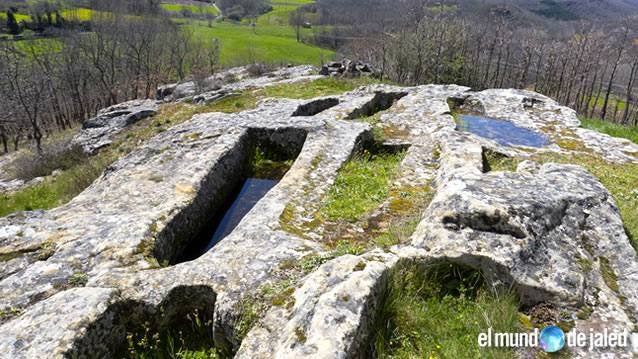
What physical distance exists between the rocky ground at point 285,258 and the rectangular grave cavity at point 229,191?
9 centimetres

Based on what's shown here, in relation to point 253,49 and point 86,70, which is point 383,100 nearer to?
point 86,70

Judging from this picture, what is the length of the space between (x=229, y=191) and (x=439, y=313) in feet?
23.9

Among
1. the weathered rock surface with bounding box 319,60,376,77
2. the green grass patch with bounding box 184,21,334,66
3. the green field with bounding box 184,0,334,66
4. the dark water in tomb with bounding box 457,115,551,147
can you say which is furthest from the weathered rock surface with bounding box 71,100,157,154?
the green grass patch with bounding box 184,21,334,66

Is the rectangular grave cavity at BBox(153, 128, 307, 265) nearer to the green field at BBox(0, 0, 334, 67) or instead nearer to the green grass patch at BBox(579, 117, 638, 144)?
the green grass patch at BBox(579, 117, 638, 144)

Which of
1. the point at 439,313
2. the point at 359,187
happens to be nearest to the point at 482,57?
the point at 359,187

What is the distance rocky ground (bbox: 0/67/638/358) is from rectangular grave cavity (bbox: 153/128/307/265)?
86 mm

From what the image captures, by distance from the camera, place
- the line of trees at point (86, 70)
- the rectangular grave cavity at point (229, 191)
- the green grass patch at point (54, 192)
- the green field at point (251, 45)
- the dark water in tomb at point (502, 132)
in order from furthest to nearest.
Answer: the green field at point (251, 45), the line of trees at point (86, 70), the green grass patch at point (54, 192), the dark water in tomb at point (502, 132), the rectangular grave cavity at point (229, 191)

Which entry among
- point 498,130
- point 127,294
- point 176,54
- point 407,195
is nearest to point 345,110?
point 498,130

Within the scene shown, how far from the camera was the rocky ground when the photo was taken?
4.90 meters

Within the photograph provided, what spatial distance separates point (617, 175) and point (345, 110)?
8842mm

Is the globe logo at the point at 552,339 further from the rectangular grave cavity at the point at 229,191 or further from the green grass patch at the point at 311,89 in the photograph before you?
the green grass patch at the point at 311,89

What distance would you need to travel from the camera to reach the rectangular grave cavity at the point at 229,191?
8.16 m

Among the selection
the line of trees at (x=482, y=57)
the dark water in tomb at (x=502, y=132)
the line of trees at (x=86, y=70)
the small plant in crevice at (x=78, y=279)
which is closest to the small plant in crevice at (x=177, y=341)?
the small plant in crevice at (x=78, y=279)

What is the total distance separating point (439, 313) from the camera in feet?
17.1
